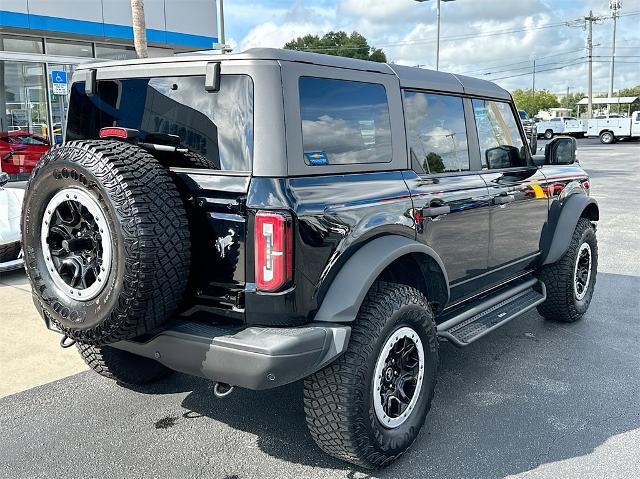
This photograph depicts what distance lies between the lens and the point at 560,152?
5141mm

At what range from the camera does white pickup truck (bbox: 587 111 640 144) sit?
39.2 meters

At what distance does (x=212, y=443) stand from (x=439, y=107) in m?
2.44

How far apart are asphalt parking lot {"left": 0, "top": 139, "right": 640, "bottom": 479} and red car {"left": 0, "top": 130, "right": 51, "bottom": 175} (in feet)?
31.0

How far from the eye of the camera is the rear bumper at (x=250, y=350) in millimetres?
2709

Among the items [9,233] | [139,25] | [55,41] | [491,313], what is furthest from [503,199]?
[55,41]

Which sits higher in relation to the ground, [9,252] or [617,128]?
[617,128]

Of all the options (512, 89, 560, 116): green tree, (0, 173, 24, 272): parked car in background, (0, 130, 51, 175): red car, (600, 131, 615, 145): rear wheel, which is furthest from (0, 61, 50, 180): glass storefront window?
(512, 89, 560, 116): green tree

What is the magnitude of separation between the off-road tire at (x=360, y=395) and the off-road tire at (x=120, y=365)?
1.43 m

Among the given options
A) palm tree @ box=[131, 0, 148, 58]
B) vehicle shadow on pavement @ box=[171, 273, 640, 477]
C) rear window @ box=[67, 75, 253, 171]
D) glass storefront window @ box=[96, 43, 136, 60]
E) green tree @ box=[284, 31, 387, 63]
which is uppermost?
green tree @ box=[284, 31, 387, 63]

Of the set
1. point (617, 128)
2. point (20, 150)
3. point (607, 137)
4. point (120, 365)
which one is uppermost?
point (617, 128)

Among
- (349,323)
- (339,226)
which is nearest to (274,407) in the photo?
(349,323)

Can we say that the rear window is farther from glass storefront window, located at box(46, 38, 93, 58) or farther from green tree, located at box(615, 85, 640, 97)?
green tree, located at box(615, 85, 640, 97)

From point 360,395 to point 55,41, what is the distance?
1569 cm

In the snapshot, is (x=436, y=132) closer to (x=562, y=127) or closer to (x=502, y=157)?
(x=502, y=157)
